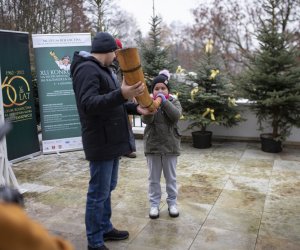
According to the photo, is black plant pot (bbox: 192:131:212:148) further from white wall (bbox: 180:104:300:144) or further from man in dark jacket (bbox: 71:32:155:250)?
man in dark jacket (bbox: 71:32:155:250)

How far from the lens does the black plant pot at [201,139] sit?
261 inches

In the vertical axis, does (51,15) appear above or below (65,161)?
above

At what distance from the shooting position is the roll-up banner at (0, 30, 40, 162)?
18.3 ft

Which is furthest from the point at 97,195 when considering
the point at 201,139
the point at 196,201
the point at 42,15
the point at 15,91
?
the point at 42,15

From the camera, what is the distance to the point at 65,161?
5910mm

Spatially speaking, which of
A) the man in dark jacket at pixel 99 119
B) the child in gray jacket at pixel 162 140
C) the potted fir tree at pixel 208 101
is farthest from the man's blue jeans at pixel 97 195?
the potted fir tree at pixel 208 101

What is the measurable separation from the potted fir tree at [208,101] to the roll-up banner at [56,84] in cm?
215

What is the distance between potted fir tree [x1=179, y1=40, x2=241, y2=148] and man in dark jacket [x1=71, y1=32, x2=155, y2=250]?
12.7ft

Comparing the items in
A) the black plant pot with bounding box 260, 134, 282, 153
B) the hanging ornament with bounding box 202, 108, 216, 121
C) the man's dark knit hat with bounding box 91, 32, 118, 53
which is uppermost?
the man's dark knit hat with bounding box 91, 32, 118, 53


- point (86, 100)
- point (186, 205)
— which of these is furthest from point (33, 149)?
point (86, 100)

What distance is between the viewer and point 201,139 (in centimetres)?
663

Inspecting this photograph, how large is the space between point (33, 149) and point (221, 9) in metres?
9.96

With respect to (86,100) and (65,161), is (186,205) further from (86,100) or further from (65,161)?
(65,161)

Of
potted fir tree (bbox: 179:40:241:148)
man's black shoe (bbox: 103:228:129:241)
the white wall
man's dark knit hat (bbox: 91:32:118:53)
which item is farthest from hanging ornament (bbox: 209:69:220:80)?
man's dark knit hat (bbox: 91:32:118:53)
